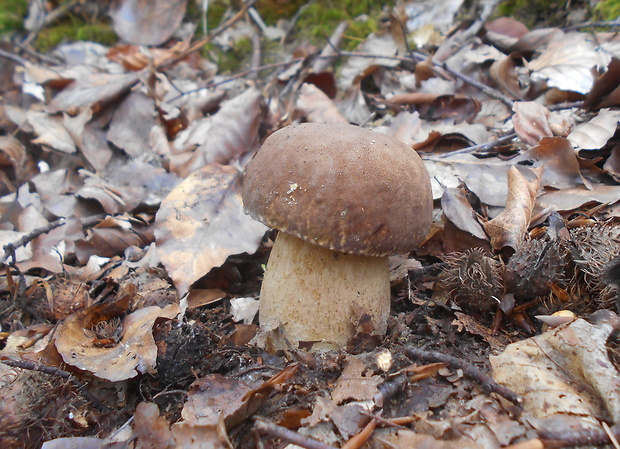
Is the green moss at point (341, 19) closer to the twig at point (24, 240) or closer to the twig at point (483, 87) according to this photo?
the twig at point (483, 87)

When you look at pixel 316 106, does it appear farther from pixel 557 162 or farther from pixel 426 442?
pixel 426 442

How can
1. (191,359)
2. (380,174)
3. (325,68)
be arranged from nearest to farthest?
(380,174)
(191,359)
(325,68)

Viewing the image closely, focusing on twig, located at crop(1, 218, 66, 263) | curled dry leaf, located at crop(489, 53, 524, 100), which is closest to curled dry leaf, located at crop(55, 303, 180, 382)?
twig, located at crop(1, 218, 66, 263)

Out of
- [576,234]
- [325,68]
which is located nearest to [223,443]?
[576,234]

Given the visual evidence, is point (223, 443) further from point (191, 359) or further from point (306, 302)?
point (306, 302)

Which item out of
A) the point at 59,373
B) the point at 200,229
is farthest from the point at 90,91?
the point at 59,373

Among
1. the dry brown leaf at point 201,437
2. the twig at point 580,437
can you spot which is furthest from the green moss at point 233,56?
the twig at point 580,437
